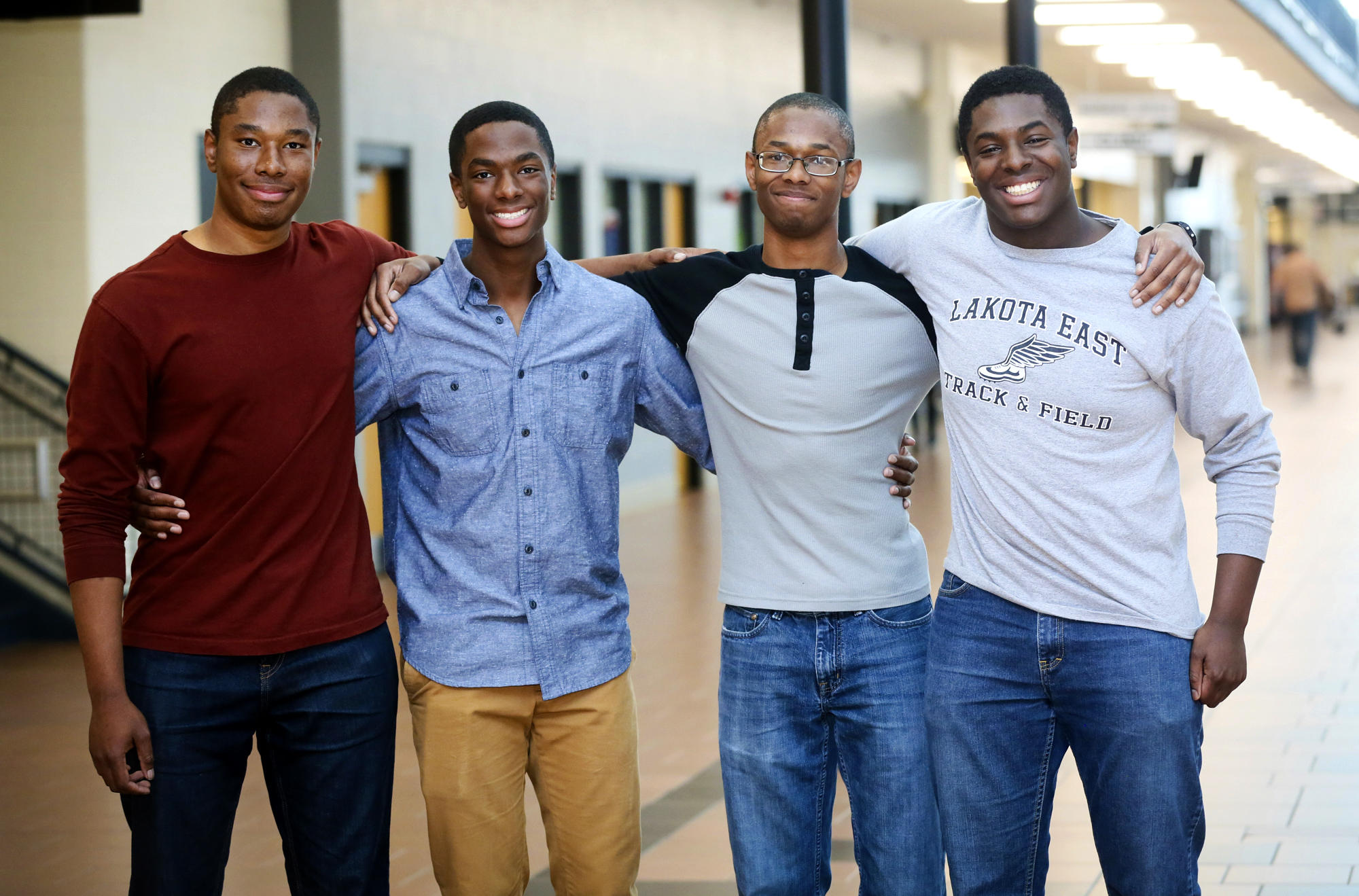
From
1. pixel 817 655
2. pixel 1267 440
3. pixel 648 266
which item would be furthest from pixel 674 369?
pixel 1267 440

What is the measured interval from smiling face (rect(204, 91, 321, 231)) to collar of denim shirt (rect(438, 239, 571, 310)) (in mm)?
349

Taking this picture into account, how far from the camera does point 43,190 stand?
876cm

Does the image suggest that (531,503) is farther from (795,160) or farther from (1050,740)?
(1050,740)

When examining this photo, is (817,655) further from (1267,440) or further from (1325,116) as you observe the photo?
(1325,116)

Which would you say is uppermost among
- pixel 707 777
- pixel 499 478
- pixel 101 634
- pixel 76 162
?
pixel 76 162

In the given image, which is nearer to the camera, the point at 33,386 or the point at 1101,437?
the point at 1101,437

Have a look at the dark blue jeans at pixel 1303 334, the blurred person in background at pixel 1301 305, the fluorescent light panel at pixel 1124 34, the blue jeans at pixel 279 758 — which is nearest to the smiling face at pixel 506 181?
the blue jeans at pixel 279 758

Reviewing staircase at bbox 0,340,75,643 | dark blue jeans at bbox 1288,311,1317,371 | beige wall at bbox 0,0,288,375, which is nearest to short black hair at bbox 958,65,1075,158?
beige wall at bbox 0,0,288,375

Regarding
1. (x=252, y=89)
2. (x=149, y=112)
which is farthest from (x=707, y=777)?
(x=149, y=112)

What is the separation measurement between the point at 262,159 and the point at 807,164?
1.13 m

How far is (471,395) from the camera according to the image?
10.7 feet

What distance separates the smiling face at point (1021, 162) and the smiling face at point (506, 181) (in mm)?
888

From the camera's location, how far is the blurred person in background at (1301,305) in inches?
1021

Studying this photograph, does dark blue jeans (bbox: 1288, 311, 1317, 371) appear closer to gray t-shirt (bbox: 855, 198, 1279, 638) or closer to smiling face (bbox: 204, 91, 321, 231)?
gray t-shirt (bbox: 855, 198, 1279, 638)
